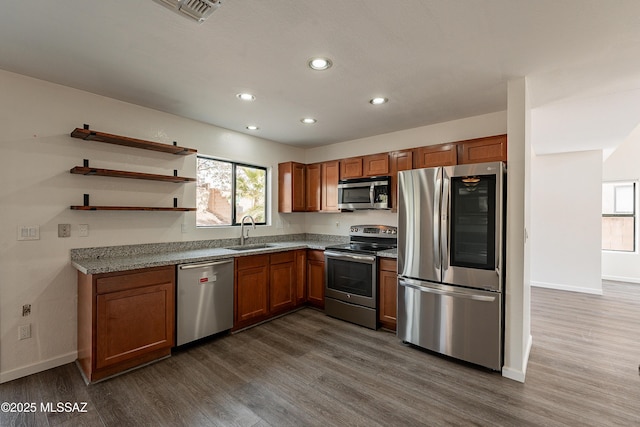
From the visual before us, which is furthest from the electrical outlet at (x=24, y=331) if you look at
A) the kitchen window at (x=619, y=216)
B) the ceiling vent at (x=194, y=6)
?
the kitchen window at (x=619, y=216)

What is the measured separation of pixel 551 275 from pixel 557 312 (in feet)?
5.63

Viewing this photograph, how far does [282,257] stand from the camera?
3873 millimetres

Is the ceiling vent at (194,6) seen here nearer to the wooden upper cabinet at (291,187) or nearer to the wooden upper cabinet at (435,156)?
the wooden upper cabinet at (435,156)

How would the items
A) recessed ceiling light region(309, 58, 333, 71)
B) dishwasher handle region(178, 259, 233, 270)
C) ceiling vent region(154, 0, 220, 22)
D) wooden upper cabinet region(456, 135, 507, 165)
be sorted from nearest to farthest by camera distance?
ceiling vent region(154, 0, 220, 22), recessed ceiling light region(309, 58, 333, 71), dishwasher handle region(178, 259, 233, 270), wooden upper cabinet region(456, 135, 507, 165)

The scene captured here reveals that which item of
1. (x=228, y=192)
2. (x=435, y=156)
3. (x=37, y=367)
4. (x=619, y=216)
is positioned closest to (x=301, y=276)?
Answer: (x=228, y=192)

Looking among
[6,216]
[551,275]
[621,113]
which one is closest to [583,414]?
[621,113]

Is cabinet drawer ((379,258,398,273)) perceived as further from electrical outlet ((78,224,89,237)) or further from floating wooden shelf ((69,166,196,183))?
electrical outlet ((78,224,89,237))

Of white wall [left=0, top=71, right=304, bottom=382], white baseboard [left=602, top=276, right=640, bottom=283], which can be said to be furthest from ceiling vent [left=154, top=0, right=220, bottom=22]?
white baseboard [left=602, top=276, right=640, bottom=283]

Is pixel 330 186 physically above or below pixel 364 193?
above

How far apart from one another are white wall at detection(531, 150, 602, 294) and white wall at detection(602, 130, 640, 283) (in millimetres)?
1611

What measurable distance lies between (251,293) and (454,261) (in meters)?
2.32

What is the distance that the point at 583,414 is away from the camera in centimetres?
201

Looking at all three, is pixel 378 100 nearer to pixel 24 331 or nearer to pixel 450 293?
pixel 450 293

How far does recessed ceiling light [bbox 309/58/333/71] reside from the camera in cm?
219
